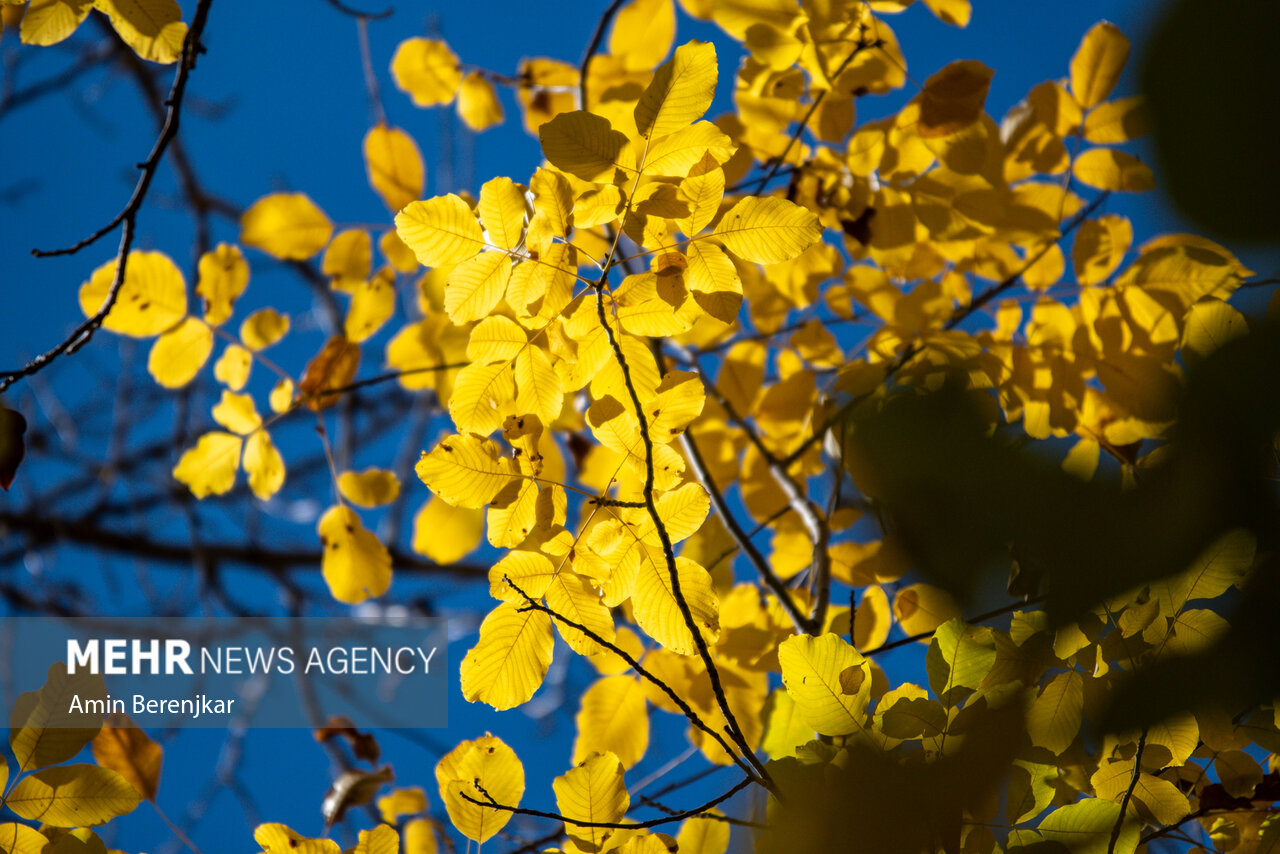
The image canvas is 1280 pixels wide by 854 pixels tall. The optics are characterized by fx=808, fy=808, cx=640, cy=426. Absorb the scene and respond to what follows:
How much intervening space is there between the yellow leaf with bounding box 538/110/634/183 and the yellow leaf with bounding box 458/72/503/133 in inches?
32.9

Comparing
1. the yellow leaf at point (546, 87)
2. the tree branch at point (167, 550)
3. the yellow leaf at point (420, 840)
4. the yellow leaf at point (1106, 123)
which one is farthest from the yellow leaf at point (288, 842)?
the tree branch at point (167, 550)

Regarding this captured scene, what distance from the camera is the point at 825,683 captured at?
2.31 ft

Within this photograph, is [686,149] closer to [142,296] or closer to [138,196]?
[138,196]

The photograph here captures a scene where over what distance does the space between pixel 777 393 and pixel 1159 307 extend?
57cm

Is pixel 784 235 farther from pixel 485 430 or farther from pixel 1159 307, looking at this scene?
pixel 1159 307

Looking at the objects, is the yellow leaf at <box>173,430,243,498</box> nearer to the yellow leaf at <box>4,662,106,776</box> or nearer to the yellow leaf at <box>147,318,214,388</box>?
the yellow leaf at <box>147,318,214,388</box>

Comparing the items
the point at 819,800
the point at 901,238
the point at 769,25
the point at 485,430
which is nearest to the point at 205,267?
the point at 485,430

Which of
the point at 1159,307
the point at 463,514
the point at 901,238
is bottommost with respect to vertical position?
the point at 463,514

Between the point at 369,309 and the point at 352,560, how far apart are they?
0.40 metres

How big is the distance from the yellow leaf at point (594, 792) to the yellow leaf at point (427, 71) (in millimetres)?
1161

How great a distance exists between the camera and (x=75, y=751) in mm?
877

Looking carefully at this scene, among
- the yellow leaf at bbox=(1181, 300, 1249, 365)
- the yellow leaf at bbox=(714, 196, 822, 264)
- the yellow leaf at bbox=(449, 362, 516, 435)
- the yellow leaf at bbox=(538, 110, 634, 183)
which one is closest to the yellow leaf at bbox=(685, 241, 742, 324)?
the yellow leaf at bbox=(714, 196, 822, 264)

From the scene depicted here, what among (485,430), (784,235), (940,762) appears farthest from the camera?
(485,430)

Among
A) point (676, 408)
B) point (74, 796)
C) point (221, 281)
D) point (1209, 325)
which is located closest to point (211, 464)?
point (221, 281)
